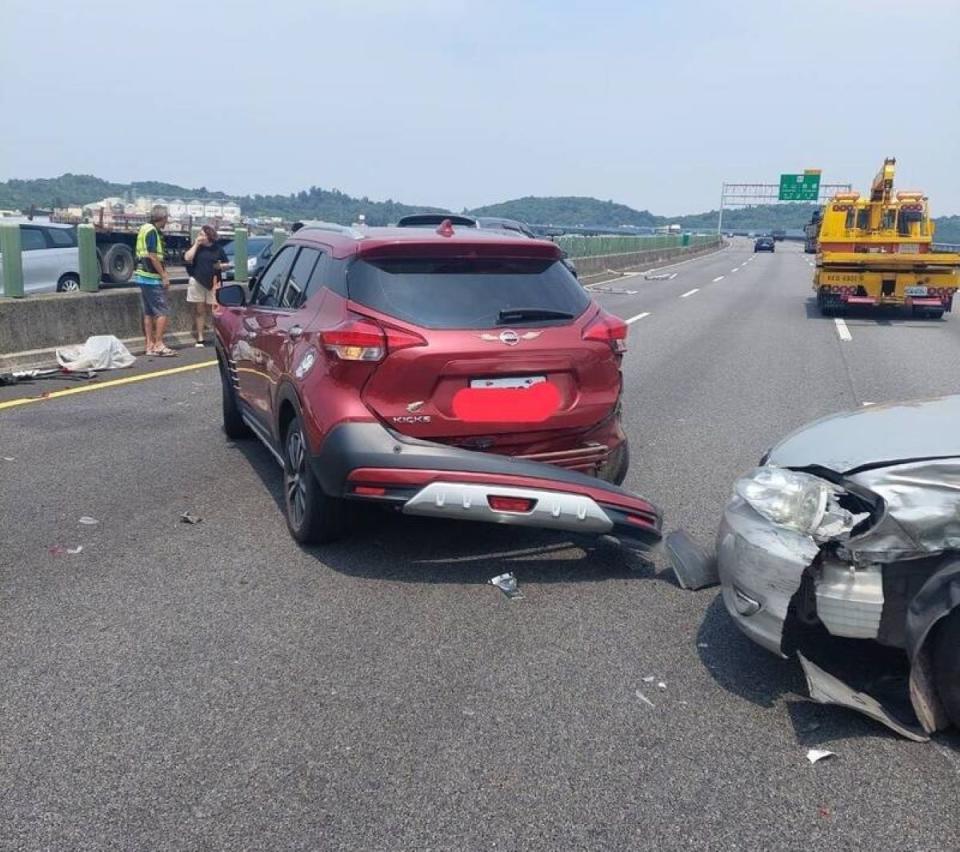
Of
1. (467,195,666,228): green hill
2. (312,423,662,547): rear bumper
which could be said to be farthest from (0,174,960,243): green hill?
(312,423,662,547): rear bumper

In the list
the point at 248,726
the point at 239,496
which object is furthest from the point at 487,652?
the point at 239,496

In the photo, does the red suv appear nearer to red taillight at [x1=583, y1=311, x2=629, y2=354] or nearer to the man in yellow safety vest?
red taillight at [x1=583, y1=311, x2=629, y2=354]

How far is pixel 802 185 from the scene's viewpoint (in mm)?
82250

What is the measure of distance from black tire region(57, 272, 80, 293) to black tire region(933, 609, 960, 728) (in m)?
16.3

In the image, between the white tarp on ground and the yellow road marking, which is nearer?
the yellow road marking

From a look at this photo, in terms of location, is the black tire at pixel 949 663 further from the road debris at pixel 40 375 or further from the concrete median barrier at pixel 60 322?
the concrete median barrier at pixel 60 322

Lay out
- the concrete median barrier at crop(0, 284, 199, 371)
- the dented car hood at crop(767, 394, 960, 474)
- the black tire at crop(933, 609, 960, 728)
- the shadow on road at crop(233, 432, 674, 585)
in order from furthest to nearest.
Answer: the concrete median barrier at crop(0, 284, 199, 371)
the shadow on road at crop(233, 432, 674, 585)
the dented car hood at crop(767, 394, 960, 474)
the black tire at crop(933, 609, 960, 728)

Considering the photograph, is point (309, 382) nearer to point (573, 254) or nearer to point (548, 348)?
point (548, 348)

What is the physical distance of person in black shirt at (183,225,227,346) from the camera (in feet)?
43.1

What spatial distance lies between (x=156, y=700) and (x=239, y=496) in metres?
2.64

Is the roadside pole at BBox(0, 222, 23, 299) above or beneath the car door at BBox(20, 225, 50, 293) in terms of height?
above

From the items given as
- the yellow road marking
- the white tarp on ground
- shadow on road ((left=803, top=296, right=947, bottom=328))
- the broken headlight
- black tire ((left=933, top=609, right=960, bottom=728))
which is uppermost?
the broken headlight

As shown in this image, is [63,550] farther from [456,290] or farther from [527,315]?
[527,315]

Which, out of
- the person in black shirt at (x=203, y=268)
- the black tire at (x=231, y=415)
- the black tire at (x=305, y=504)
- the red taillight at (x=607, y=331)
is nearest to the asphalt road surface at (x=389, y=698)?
the black tire at (x=305, y=504)
